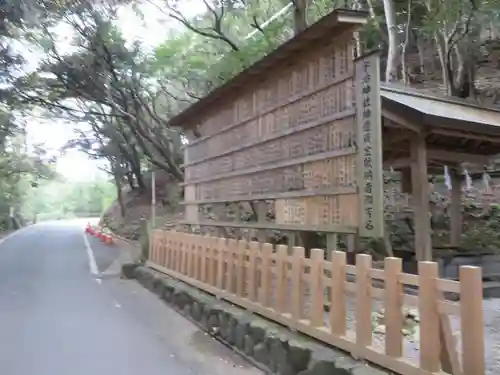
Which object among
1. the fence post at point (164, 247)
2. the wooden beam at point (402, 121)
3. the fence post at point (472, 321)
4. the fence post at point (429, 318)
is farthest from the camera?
the fence post at point (164, 247)

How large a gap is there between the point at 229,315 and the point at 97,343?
6.18 ft

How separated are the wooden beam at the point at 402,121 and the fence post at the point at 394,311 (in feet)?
13.9

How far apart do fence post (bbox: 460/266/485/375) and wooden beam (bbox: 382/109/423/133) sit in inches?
195

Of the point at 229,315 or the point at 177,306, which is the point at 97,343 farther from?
the point at 177,306

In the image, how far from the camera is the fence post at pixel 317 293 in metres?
5.69

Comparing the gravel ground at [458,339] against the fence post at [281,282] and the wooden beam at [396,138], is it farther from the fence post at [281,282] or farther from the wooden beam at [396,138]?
the wooden beam at [396,138]

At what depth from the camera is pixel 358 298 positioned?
4.94 meters

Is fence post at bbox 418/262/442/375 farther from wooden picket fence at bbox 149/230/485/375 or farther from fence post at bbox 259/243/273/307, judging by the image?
fence post at bbox 259/243/273/307

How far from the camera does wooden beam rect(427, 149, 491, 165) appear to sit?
34.5ft

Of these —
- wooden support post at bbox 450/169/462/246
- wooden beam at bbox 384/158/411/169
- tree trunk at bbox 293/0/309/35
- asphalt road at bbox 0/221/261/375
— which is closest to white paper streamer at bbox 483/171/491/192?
wooden support post at bbox 450/169/462/246

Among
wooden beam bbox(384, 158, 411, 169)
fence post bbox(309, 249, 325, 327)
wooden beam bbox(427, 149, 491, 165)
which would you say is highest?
wooden beam bbox(427, 149, 491, 165)

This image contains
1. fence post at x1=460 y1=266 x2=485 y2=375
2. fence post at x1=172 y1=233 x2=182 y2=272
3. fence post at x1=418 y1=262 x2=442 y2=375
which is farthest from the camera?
fence post at x1=172 y1=233 x2=182 y2=272

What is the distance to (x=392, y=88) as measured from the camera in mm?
9445

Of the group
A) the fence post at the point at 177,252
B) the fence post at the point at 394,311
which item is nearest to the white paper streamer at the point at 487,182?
the fence post at the point at 177,252
